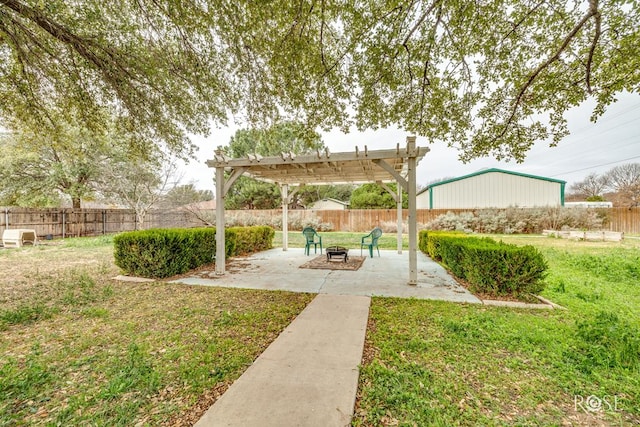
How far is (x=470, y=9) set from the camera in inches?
137

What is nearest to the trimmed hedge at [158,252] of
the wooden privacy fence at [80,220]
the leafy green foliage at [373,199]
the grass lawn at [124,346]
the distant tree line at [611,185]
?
the grass lawn at [124,346]

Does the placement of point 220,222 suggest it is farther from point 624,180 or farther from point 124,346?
point 624,180

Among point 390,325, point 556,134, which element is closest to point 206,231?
point 390,325

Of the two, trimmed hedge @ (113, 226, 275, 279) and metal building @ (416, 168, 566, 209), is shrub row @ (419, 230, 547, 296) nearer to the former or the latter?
trimmed hedge @ (113, 226, 275, 279)

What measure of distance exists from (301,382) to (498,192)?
1970 centimetres

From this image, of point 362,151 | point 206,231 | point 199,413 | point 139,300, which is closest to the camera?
point 199,413

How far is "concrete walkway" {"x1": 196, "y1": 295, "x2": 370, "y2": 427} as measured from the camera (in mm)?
1664

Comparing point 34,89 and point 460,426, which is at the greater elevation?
point 34,89

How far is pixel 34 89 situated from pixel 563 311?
32.6 feet

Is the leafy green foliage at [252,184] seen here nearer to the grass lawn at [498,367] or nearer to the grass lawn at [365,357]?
the grass lawn at [365,357]

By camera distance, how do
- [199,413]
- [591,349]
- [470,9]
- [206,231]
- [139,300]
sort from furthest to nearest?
[206,231], [139,300], [470,9], [591,349], [199,413]

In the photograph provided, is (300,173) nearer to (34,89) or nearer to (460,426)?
(34,89)

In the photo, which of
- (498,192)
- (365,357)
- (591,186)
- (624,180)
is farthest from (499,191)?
(591,186)

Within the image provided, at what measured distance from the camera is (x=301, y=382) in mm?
2035
